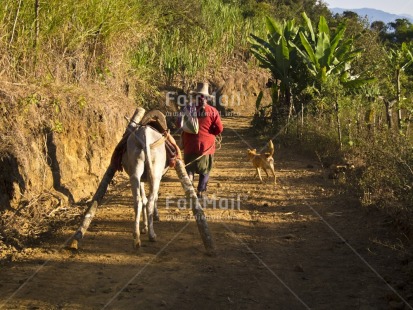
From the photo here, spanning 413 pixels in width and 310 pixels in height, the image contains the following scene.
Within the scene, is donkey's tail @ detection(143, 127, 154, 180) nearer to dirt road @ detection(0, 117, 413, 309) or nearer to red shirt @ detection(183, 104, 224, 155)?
dirt road @ detection(0, 117, 413, 309)

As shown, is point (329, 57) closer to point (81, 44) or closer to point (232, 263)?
point (81, 44)

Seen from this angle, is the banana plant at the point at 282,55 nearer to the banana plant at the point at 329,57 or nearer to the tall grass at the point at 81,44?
the banana plant at the point at 329,57

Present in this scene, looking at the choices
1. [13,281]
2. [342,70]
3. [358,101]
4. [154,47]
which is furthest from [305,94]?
[13,281]

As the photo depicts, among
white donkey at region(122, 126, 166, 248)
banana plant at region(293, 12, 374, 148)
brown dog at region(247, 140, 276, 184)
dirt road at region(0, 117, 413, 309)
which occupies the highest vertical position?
banana plant at region(293, 12, 374, 148)

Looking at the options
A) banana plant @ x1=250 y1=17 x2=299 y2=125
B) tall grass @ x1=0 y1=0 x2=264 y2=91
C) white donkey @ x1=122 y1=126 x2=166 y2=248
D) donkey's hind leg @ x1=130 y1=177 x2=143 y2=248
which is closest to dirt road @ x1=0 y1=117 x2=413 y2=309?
donkey's hind leg @ x1=130 y1=177 x2=143 y2=248

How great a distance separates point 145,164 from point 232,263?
1581 mm

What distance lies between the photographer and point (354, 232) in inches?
292

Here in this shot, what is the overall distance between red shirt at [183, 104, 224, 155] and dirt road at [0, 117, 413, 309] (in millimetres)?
888

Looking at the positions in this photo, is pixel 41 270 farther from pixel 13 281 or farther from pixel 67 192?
pixel 67 192

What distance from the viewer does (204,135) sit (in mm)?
8828

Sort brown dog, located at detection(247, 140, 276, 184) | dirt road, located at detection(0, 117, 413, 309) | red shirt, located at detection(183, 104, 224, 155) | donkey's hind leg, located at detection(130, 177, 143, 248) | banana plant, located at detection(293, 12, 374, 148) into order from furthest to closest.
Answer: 1. banana plant, located at detection(293, 12, 374, 148)
2. brown dog, located at detection(247, 140, 276, 184)
3. red shirt, located at detection(183, 104, 224, 155)
4. donkey's hind leg, located at detection(130, 177, 143, 248)
5. dirt road, located at detection(0, 117, 413, 309)

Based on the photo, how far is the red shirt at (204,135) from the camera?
346 inches

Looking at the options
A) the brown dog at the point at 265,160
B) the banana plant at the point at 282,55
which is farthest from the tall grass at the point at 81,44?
the banana plant at the point at 282,55

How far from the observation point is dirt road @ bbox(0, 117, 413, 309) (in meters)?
5.36
